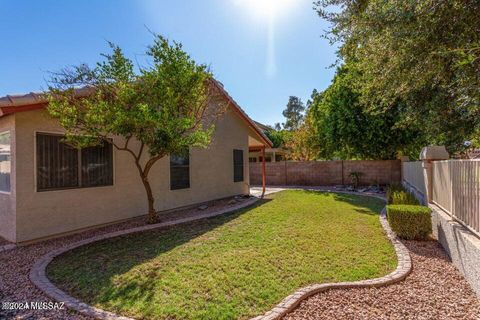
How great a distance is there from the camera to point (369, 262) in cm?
543

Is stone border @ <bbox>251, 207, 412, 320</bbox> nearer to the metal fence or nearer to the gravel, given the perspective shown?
the gravel

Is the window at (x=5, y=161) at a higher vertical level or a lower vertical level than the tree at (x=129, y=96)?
lower

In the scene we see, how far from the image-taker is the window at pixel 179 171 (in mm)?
11211

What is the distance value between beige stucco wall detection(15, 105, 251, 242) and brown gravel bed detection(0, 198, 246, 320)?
1.41 feet

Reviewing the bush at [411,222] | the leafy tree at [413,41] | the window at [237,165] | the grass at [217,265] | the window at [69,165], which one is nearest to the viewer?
the grass at [217,265]

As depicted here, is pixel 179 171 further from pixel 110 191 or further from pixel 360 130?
pixel 360 130

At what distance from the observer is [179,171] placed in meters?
11.5

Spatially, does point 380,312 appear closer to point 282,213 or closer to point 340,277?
point 340,277

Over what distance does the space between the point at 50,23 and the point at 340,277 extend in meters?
12.2

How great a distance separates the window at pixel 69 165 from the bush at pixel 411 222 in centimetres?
836

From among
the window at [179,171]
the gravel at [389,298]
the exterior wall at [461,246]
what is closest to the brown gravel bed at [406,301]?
the gravel at [389,298]

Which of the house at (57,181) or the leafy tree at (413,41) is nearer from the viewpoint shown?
the leafy tree at (413,41)

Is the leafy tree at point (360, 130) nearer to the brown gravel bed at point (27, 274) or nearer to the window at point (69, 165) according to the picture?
the brown gravel bed at point (27, 274)

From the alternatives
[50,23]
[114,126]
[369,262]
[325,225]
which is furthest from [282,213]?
[50,23]
